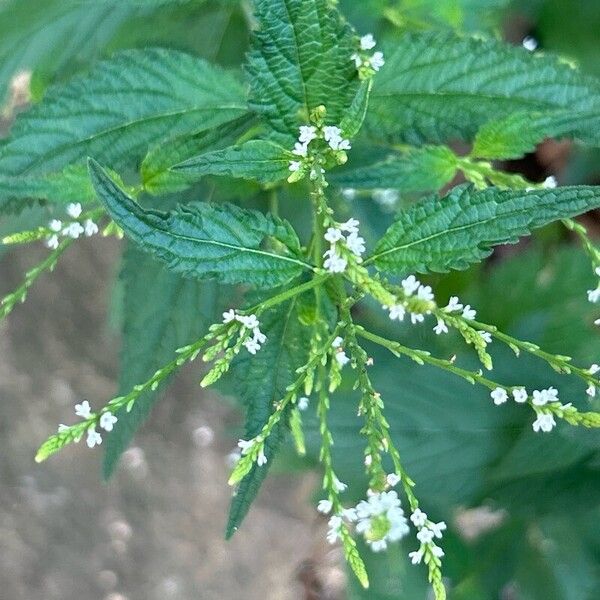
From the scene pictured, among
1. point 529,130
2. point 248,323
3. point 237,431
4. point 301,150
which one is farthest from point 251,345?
point 237,431

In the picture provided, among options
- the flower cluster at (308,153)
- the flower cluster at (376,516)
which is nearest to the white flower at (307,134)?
the flower cluster at (308,153)

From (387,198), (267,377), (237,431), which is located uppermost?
(267,377)

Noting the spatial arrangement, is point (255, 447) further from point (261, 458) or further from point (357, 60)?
point (357, 60)

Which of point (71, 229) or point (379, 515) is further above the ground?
point (71, 229)

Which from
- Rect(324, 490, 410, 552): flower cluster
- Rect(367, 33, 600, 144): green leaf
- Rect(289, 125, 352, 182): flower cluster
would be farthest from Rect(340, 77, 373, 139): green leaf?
Rect(324, 490, 410, 552): flower cluster

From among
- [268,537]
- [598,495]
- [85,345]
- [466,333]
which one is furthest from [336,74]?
[268,537]

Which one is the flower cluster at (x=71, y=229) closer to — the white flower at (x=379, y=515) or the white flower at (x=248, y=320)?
the white flower at (x=248, y=320)
